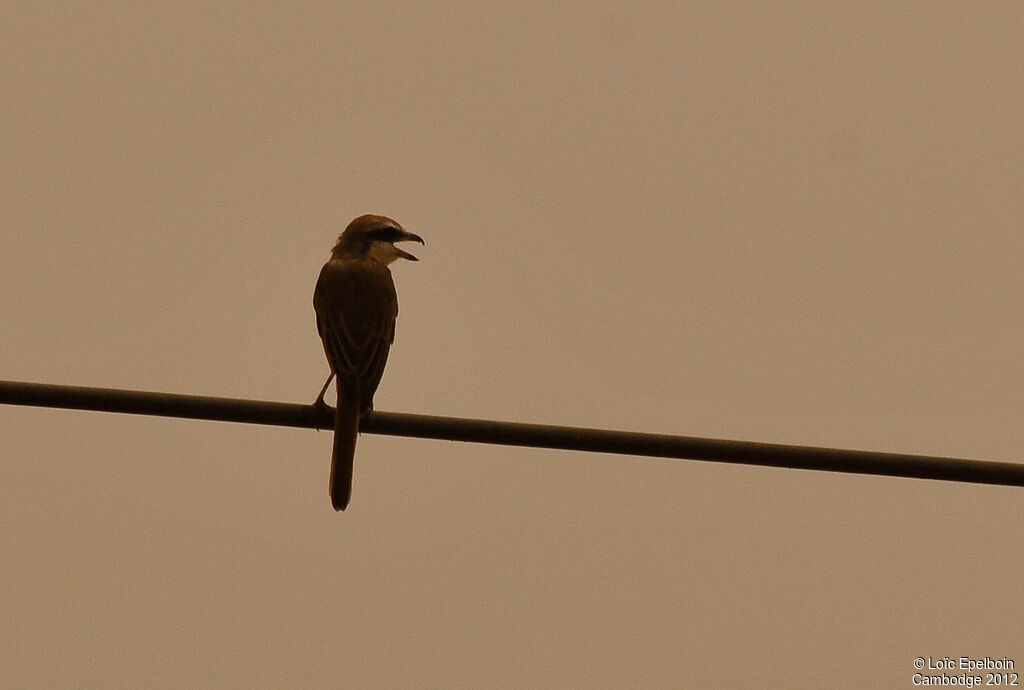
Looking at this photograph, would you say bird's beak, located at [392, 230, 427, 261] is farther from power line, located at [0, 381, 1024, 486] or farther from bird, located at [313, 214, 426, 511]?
power line, located at [0, 381, 1024, 486]

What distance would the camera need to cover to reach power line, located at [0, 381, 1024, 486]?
478 cm

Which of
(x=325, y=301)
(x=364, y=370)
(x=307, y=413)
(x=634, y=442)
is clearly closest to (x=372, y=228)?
(x=325, y=301)

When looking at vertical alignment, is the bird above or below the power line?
above

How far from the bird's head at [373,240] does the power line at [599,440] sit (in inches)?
166

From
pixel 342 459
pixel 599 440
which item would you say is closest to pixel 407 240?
pixel 342 459

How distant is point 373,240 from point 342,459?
2846 mm

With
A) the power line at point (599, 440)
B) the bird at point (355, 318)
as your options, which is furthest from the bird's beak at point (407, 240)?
the power line at point (599, 440)

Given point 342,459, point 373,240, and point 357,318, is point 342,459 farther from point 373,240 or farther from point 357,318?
point 373,240

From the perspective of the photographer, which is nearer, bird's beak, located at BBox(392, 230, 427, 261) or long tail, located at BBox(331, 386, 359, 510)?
long tail, located at BBox(331, 386, 359, 510)

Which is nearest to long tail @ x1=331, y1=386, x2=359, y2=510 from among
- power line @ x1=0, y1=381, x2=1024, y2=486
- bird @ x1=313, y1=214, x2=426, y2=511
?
bird @ x1=313, y1=214, x2=426, y2=511

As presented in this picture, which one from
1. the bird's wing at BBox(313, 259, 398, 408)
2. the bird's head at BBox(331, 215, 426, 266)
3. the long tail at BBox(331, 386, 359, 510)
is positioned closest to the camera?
the long tail at BBox(331, 386, 359, 510)

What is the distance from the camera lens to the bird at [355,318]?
6578 mm

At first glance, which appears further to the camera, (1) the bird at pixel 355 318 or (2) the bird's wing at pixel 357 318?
(2) the bird's wing at pixel 357 318

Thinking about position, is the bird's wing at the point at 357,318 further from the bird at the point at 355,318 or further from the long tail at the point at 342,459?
the long tail at the point at 342,459
